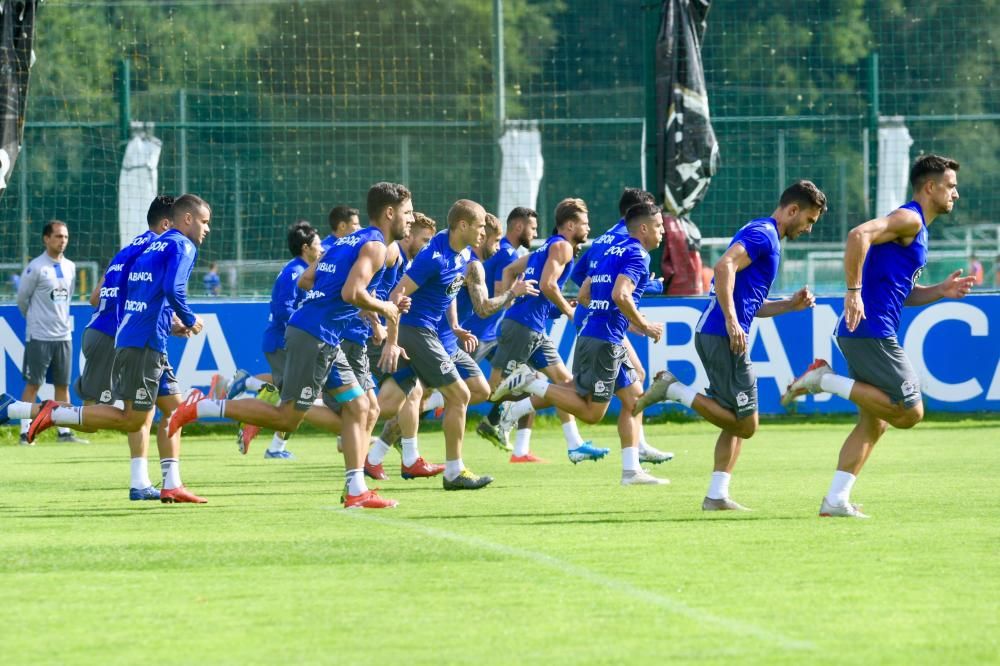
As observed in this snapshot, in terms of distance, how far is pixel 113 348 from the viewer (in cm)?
1245

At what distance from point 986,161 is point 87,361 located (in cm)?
3022

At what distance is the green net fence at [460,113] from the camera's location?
972 inches

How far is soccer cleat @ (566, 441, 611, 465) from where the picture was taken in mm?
14422

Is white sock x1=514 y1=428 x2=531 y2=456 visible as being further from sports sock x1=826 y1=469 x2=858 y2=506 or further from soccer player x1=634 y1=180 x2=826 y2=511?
sports sock x1=826 y1=469 x2=858 y2=506

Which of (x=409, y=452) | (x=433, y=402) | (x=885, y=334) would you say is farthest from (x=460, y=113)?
(x=885, y=334)

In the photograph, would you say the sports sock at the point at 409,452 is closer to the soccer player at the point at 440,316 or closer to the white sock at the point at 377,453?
the white sock at the point at 377,453

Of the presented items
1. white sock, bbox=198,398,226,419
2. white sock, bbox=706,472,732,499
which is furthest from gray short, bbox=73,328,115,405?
white sock, bbox=706,472,732,499

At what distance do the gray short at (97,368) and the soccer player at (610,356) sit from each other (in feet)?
10.2

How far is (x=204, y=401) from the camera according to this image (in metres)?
11.8

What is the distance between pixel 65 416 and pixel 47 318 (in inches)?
296

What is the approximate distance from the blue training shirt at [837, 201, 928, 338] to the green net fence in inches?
447

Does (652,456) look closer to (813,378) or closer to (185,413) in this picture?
(813,378)

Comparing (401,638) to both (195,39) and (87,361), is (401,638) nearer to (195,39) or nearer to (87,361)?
(87,361)

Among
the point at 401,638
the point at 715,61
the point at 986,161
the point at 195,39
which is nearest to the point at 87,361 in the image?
the point at 401,638
